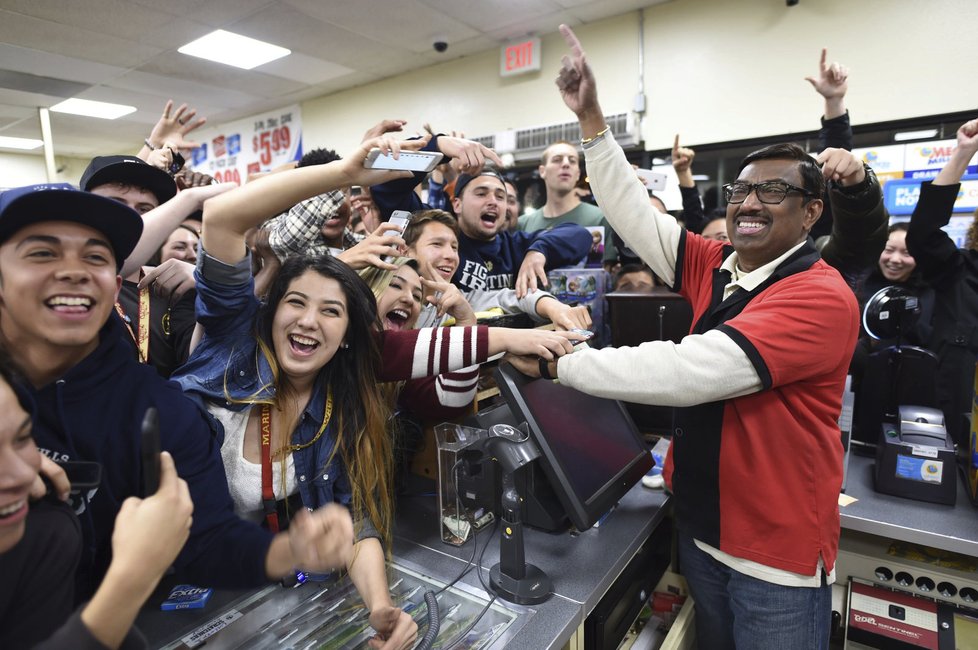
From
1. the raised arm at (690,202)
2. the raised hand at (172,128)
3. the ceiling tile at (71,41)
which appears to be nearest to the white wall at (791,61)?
the raised arm at (690,202)

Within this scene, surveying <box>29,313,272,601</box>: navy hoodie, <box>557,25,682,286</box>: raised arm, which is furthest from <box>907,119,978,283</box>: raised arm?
<box>29,313,272,601</box>: navy hoodie

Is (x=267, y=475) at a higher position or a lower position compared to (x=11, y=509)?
lower

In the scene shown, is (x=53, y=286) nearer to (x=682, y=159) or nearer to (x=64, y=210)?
(x=64, y=210)

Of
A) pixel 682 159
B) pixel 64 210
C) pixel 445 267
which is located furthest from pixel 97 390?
pixel 682 159

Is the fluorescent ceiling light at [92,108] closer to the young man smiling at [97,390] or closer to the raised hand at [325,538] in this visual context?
the young man smiling at [97,390]

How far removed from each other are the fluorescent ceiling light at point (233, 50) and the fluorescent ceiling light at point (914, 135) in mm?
5085

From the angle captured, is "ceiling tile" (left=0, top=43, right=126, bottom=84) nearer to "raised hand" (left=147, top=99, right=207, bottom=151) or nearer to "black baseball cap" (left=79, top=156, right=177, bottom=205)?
"raised hand" (left=147, top=99, right=207, bottom=151)

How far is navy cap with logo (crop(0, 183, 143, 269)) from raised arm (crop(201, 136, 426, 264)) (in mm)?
Result: 212

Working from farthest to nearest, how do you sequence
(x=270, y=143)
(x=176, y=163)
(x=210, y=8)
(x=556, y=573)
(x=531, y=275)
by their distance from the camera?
(x=270, y=143), (x=210, y=8), (x=176, y=163), (x=531, y=275), (x=556, y=573)

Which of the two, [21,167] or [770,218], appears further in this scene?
[21,167]

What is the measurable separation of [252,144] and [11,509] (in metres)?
7.87

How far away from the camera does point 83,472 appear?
0.75m

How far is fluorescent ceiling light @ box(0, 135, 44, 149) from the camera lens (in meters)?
7.85

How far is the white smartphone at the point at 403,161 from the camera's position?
111 cm
